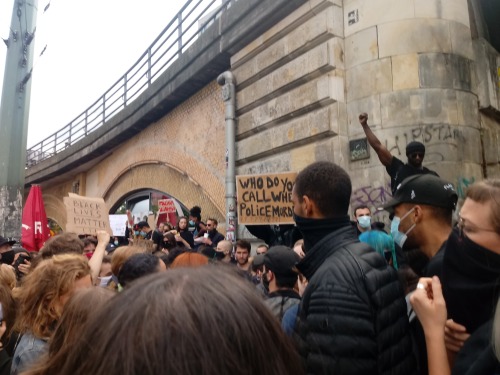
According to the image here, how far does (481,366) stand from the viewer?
1309 millimetres

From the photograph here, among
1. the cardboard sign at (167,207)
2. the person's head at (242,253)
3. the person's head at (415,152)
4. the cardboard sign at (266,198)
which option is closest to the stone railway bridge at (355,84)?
the cardboard sign at (266,198)

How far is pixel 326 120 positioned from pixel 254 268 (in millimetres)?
3054

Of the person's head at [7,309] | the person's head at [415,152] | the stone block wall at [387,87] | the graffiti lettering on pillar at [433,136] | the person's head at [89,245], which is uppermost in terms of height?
the stone block wall at [387,87]

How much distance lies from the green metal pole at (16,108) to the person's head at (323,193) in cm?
885

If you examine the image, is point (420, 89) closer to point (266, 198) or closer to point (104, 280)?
point (266, 198)

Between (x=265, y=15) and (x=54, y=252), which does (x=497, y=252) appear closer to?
(x=54, y=252)

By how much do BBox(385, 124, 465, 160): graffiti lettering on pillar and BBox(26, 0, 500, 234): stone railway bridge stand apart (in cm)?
1

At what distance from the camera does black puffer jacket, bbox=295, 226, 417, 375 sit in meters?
1.75

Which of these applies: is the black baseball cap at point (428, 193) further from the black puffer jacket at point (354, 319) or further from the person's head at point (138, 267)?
the person's head at point (138, 267)

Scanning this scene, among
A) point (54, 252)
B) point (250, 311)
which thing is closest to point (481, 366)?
point (250, 311)

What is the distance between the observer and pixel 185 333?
71cm

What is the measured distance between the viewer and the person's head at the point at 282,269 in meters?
2.88

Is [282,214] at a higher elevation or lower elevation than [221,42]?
lower

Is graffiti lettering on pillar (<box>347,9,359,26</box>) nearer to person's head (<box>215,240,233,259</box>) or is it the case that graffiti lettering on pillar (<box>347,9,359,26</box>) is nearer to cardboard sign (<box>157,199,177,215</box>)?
person's head (<box>215,240,233,259</box>)
